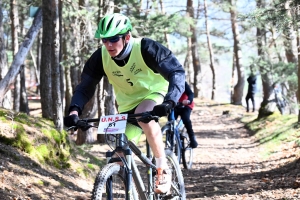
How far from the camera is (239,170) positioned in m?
9.69

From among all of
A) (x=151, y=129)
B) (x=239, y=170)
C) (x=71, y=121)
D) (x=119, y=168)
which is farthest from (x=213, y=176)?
(x=71, y=121)

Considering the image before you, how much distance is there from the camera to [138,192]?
4.40 metres

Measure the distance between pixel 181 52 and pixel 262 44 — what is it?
2311 centimetres

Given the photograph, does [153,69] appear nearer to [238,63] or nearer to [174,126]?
[174,126]

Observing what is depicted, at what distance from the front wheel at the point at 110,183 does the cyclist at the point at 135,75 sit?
1.63 ft

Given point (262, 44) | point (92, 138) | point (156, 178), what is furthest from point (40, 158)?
point (262, 44)

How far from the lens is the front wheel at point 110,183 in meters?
3.60

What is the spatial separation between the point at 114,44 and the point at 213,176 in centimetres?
576

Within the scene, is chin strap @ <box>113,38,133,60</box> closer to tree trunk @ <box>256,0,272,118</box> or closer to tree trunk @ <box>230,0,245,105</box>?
tree trunk @ <box>256,0,272,118</box>

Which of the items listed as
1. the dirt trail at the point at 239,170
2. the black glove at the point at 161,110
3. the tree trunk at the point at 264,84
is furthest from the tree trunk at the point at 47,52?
the tree trunk at the point at 264,84

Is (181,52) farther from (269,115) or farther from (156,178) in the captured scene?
(156,178)

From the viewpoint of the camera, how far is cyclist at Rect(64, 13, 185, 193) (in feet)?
13.0

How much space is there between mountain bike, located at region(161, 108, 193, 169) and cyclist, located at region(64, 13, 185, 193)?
3302mm

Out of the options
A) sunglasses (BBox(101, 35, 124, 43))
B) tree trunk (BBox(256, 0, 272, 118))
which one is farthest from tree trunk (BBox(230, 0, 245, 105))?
sunglasses (BBox(101, 35, 124, 43))
